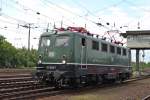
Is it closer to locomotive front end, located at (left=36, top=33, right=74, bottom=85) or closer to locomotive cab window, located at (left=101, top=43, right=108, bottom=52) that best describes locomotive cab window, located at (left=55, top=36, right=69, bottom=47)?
locomotive front end, located at (left=36, top=33, right=74, bottom=85)

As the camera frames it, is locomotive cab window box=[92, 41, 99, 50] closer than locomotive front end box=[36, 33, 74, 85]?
No

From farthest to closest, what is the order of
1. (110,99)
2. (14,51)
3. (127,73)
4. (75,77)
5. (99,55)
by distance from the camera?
(14,51), (127,73), (99,55), (75,77), (110,99)

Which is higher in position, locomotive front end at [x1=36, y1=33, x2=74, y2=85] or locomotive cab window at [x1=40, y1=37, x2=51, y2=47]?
locomotive cab window at [x1=40, y1=37, x2=51, y2=47]

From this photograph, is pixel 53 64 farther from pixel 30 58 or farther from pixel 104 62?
pixel 30 58

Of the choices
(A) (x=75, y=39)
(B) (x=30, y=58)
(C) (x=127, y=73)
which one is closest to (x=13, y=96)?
(A) (x=75, y=39)

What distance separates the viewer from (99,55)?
23.2 metres

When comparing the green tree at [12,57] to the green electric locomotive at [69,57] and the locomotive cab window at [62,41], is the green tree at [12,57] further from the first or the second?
the locomotive cab window at [62,41]

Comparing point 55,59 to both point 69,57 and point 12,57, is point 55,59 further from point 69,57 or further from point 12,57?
point 12,57

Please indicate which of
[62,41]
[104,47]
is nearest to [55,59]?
[62,41]

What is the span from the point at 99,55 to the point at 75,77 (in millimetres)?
3735

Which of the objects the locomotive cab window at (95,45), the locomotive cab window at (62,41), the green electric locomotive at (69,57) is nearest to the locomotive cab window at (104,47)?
the green electric locomotive at (69,57)

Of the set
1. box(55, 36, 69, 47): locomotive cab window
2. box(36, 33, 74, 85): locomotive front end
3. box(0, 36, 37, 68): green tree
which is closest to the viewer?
box(36, 33, 74, 85): locomotive front end

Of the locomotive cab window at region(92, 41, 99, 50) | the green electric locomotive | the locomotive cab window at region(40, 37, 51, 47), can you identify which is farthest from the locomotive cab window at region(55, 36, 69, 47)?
the locomotive cab window at region(92, 41, 99, 50)

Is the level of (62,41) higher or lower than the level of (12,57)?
lower
